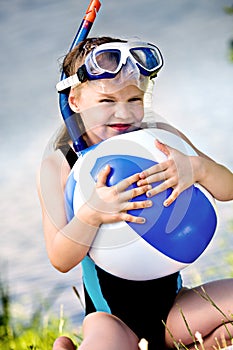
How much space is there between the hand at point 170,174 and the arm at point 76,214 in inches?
1.3

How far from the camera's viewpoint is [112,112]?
7.90 feet

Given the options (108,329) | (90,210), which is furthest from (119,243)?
(108,329)

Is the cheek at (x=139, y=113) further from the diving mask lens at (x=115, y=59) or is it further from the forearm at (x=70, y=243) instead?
the forearm at (x=70, y=243)

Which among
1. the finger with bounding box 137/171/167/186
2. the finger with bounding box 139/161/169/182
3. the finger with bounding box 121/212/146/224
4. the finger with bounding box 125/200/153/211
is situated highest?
the finger with bounding box 139/161/169/182

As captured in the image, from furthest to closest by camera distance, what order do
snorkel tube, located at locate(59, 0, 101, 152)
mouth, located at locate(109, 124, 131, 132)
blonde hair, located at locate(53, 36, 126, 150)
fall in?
blonde hair, located at locate(53, 36, 126, 150)
snorkel tube, located at locate(59, 0, 101, 152)
mouth, located at locate(109, 124, 131, 132)

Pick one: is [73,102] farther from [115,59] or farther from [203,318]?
[203,318]

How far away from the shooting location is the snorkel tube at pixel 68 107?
8.25ft

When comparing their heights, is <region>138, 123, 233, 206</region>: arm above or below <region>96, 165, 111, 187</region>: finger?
below

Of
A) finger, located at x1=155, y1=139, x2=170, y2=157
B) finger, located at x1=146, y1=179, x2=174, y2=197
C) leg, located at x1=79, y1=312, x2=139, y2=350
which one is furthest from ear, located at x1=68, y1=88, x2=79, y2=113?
leg, located at x1=79, y1=312, x2=139, y2=350

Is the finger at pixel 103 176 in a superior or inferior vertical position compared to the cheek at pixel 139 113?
inferior

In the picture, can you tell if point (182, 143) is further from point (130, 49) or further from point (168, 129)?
point (130, 49)

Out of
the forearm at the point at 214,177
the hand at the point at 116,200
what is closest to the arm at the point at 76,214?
the hand at the point at 116,200

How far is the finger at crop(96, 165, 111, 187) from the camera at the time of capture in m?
2.20

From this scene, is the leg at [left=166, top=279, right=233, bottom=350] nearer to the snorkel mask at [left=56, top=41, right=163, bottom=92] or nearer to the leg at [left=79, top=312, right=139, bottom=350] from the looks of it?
the leg at [left=79, top=312, right=139, bottom=350]
